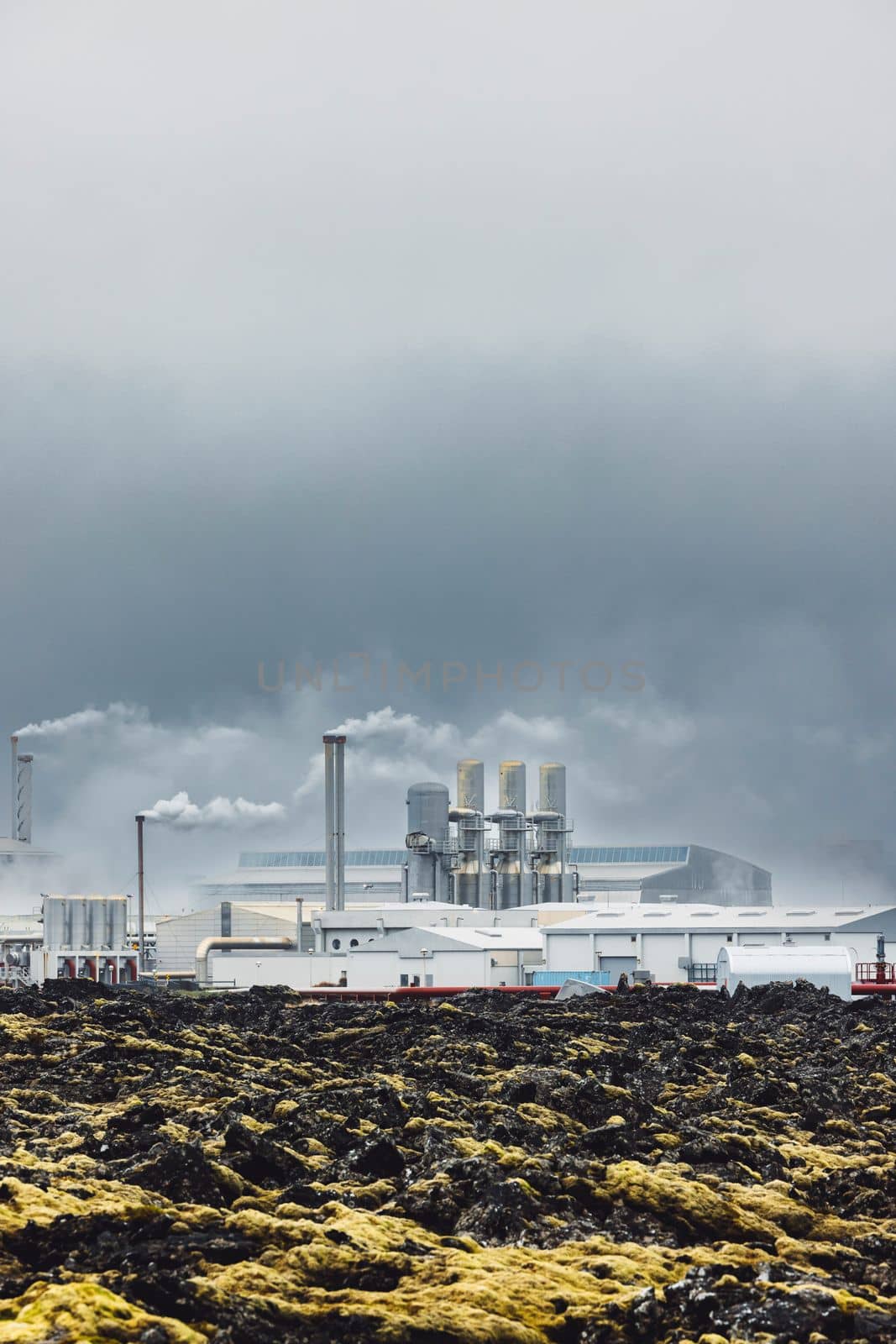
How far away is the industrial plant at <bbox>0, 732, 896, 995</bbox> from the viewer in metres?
53.4

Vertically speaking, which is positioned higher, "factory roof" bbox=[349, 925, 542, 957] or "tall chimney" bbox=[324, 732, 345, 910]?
"tall chimney" bbox=[324, 732, 345, 910]

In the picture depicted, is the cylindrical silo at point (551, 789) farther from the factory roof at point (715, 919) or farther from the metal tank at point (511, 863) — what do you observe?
the factory roof at point (715, 919)

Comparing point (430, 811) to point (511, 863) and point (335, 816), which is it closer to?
point (511, 863)

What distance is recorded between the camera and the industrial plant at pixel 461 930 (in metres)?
53.4

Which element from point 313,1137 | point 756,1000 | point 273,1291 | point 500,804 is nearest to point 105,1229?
point 273,1291

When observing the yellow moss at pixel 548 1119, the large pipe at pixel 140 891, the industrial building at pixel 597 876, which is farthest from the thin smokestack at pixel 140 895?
the yellow moss at pixel 548 1119

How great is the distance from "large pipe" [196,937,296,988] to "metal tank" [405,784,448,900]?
34.1 ft

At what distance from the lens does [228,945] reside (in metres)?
61.6

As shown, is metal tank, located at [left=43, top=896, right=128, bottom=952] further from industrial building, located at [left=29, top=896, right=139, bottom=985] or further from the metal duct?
the metal duct

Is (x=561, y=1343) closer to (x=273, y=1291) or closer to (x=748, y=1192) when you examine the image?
(x=273, y=1291)

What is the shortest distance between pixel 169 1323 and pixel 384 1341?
4.49 feet

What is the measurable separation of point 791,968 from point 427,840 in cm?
3184

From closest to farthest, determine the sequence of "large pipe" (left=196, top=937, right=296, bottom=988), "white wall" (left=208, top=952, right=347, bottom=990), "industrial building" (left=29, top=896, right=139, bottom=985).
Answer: "white wall" (left=208, top=952, right=347, bottom=990)
"large pipe" (left=196, top=937, right=296, bottom=988)
"industrial building" (left=29, top=896, right=139, bottom=985)

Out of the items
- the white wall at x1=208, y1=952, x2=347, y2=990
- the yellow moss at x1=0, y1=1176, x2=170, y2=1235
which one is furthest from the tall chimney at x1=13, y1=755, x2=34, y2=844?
the yellow moss at x1=0, y1=1176, x2=170, y2=1235
